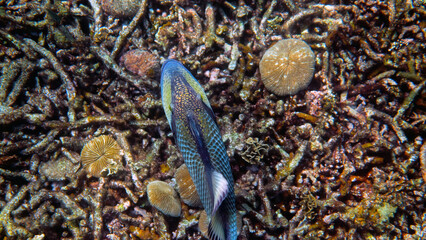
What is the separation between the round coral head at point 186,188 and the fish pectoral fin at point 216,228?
3.79ft

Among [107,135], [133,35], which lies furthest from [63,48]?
[107,135]

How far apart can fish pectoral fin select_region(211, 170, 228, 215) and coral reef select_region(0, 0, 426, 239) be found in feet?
4.08

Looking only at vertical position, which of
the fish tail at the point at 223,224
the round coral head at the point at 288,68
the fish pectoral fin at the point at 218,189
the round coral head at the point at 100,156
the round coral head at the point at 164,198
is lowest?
the round coral head at the point at 164,198

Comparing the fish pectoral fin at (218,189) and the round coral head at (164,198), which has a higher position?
the fish pectoral fin at (218,189)

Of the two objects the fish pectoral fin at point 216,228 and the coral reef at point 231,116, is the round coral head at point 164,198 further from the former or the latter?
the fish pectoral fin at point 216,228

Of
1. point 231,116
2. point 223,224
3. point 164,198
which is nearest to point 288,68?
point 231,116

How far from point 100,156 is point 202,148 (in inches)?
85.5

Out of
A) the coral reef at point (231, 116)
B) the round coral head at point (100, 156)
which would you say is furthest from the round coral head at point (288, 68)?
the round coral head at point (100, 156)

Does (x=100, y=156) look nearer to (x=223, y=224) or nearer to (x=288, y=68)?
(x=223, y=224)

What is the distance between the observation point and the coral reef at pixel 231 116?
2875 mm

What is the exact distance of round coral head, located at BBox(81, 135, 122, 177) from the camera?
3.20 m

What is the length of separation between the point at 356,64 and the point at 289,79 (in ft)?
4.55

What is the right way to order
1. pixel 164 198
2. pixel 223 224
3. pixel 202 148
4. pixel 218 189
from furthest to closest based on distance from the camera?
pixel 164 198
pixel 202 148
pixel 223 224
pixel 218 189

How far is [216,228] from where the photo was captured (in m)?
1.77
